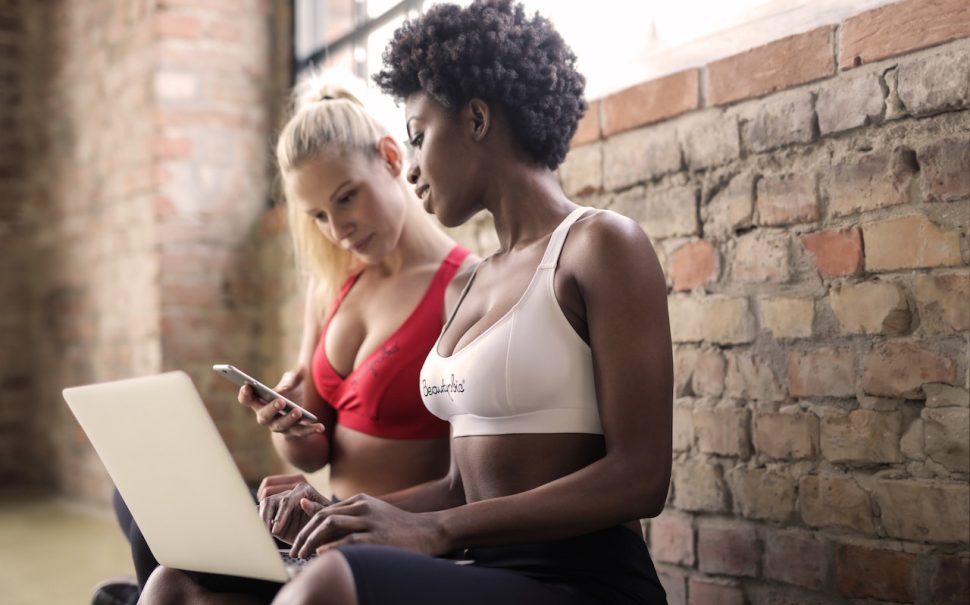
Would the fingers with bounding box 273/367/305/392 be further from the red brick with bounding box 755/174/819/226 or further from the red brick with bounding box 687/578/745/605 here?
the red brick with bounding box 755/174/819/226

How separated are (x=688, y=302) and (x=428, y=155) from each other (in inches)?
24.1

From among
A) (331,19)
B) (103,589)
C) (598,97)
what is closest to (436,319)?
(598,97)

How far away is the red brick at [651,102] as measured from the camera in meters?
1.87

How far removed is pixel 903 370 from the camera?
1490mm

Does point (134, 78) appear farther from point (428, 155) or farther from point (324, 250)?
point (428, 155)

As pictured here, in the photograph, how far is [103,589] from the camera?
232 cm

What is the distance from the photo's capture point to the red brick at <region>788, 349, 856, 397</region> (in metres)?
1.57

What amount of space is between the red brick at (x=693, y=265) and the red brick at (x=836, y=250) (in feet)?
0.70

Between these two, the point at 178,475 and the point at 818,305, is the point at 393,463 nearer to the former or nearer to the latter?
the point at 178,475

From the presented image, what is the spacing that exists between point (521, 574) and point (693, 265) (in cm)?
78

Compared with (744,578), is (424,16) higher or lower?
higher

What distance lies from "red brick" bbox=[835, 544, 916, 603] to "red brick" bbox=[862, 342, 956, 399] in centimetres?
26

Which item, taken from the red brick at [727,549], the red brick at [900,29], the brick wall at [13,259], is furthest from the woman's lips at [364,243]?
the brick wall at [13,259]

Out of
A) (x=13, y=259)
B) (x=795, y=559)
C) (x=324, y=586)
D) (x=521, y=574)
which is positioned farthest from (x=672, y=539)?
(x=13, y=259)
